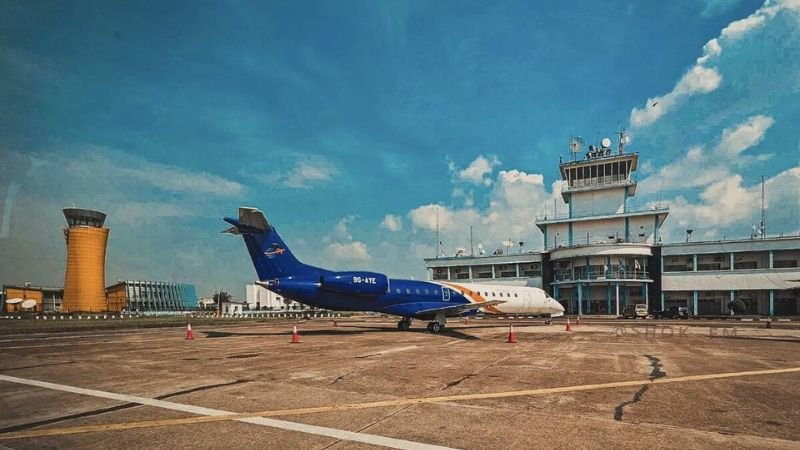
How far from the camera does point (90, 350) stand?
15492 millimetres

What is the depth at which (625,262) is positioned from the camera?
5716 cm

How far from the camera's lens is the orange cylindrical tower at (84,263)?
6669 cm

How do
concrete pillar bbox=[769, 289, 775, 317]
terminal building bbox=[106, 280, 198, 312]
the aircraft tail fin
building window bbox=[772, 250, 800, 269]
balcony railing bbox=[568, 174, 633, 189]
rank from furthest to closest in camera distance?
terminal building bbox=[106, 280, 198, 312] < balcony railing bbox=[568, 174, 633, 189] < building window bbox=[772, 250, 800, 269] < concrete pillar bbox=[769, 289, 775, 317] < the aircraft tail fin

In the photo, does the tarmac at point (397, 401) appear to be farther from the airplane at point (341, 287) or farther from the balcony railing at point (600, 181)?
the balcony railing at point (600, 181)

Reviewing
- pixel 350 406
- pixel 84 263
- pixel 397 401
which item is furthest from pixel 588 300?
pixel 84 263

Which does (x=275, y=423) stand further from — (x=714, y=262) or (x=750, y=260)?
(x=750, y=260)

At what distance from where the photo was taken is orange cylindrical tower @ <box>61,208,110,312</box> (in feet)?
219

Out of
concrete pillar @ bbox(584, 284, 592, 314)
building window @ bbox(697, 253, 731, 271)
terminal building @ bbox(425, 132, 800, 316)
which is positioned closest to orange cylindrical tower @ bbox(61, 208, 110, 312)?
terminal building @ bbox(425, 132, 800, 316)

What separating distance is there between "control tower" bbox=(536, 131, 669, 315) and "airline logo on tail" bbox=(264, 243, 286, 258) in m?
44.2

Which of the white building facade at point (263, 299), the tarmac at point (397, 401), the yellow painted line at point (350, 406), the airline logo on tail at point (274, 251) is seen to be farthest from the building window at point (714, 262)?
the white building facade at point (263, 299)

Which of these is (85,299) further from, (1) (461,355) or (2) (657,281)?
(2) (657,281)

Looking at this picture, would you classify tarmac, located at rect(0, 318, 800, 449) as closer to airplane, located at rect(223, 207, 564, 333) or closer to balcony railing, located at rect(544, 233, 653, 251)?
airplane, located at rect(223, 207, 564, 333)

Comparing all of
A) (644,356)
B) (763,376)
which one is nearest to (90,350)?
(644,356)

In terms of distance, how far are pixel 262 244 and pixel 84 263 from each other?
6262 cm
